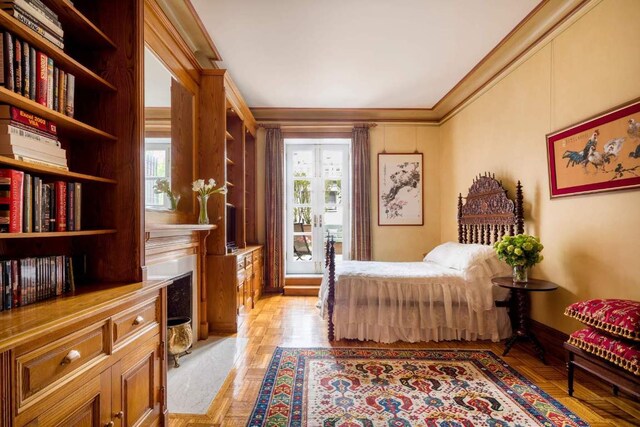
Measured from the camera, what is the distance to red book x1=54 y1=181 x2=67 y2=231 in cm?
151

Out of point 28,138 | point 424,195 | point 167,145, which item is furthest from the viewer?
point 424,195

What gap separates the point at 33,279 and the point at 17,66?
910mm

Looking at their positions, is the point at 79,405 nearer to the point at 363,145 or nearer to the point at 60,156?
the point at 60,156

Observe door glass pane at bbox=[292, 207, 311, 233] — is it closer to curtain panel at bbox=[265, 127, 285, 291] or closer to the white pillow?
curtain panel at bbox=[265, 127, 285, 291]

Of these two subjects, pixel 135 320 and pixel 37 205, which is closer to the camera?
pixel 37 205

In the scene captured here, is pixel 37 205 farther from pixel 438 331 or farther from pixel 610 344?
pixel 438 331

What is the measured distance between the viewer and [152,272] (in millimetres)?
2348

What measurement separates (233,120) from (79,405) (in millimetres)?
3856

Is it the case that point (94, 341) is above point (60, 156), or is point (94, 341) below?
below

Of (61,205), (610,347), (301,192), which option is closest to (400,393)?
(610,347)

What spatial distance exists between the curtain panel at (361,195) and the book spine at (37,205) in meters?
4.39

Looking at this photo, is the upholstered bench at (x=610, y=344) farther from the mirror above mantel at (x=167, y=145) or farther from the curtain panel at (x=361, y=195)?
the curtain panel at (x=361, y=195)

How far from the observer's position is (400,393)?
7.39 ft

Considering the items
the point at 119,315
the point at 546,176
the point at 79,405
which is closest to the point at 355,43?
the point at 546,176
